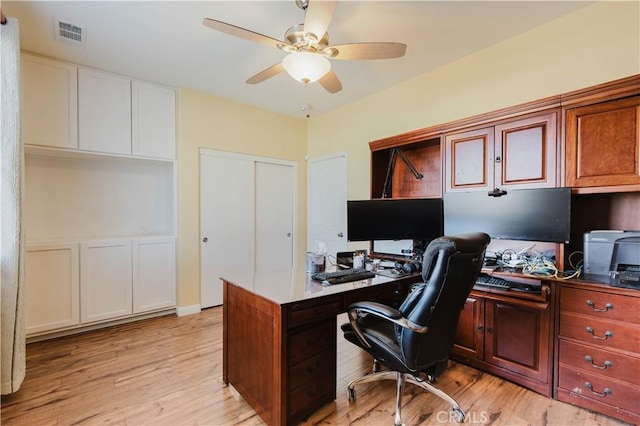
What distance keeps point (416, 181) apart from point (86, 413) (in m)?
3.39

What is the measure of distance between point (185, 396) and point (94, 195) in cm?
269

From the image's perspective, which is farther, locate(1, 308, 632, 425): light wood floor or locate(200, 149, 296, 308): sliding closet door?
locate(200, 149, 296, 308): sliding closet door

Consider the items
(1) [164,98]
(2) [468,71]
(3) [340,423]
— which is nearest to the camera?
(3) [340,423]

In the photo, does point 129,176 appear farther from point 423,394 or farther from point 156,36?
point 423,394

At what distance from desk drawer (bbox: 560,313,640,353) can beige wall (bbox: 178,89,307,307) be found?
3733 mm

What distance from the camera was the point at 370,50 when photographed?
199 centimetres

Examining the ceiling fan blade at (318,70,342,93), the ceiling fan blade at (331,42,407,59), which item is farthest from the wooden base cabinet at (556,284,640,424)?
the ceiling fan blade at (318,70,342,93)

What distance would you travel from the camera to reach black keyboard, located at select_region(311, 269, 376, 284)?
81.5 inches

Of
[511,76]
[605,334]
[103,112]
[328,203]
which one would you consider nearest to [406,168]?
[511,76]

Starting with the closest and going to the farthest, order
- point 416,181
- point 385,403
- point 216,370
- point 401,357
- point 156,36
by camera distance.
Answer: point 401,357 < point 385,403 < point 216,370 < point 156,36 < point 416,181

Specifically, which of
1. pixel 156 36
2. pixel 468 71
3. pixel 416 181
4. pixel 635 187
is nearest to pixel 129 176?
pixel 156 36

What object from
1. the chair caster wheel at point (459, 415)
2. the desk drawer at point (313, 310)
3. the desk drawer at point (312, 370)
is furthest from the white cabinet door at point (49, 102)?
the chair caster wheel at point (459, 415)

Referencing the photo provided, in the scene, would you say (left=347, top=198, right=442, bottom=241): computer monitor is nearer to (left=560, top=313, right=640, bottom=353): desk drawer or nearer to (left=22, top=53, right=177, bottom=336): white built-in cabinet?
(left=560, top=313, right=640, bottom=353): desk drawer

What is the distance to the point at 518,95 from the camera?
2.56m
